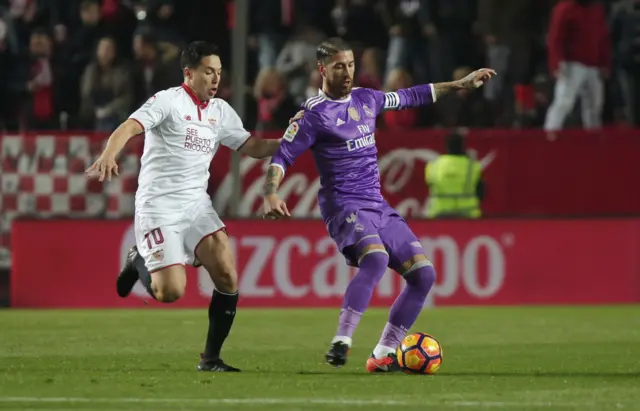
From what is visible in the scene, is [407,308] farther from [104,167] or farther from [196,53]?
[104,167]

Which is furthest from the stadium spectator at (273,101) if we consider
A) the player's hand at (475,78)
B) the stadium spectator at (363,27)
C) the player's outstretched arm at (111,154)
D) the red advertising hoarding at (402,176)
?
the player's outstretched arm at (111,154)

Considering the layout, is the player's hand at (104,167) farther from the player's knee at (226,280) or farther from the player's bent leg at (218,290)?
the player's knee at (226,280)

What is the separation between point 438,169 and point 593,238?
72.3 inches

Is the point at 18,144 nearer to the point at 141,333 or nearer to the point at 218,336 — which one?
the point at 141,333

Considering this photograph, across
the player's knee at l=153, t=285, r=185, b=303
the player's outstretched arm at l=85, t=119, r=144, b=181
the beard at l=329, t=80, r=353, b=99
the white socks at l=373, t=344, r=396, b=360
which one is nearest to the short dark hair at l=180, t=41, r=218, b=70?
the player's outstretched arm at l=85, t=119, r=144, b=181

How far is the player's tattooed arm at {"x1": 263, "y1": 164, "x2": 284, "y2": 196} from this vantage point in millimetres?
9445

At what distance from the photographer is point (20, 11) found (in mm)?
18969

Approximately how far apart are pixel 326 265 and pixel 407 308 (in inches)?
262

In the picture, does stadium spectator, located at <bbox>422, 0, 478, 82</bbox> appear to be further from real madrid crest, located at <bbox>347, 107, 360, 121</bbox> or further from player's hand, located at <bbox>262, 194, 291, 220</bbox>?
player's hand, located at <bbox>262, 194, 291, 220</bbox>

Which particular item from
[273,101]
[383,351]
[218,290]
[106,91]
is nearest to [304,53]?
[273,101]

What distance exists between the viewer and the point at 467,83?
33.4 ft

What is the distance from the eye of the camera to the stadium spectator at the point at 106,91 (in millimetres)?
17578

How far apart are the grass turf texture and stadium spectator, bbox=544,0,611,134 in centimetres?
303

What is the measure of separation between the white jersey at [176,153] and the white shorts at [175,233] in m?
0.06
